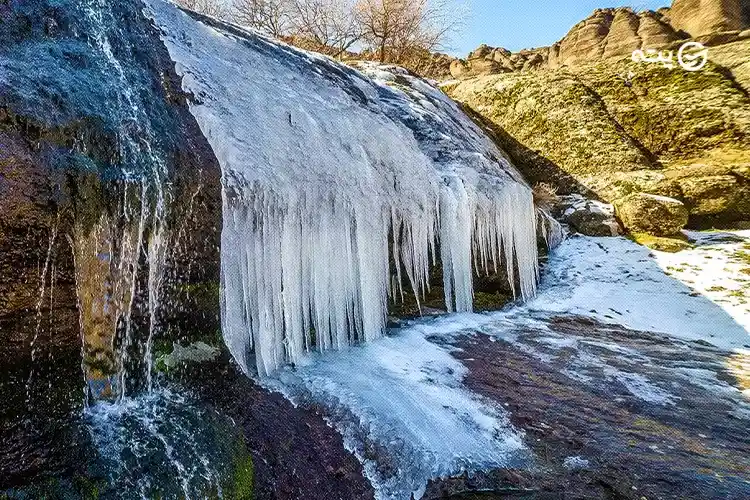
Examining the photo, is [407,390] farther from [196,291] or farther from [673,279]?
[673,279]

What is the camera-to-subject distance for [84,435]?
214cm

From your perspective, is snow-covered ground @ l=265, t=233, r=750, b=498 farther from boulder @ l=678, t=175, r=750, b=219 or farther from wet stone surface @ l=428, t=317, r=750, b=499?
boulder @ l=678, t=175, r=750, b=219

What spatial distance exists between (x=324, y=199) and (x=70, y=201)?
2.04m

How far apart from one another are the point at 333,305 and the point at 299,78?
10.7 ft

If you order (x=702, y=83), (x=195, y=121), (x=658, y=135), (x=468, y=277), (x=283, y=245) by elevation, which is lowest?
(x=468, y=277)

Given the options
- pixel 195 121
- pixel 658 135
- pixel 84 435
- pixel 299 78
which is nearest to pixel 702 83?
pixel 658 135

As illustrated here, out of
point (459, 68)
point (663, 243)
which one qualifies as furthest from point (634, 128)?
point (459, 68)

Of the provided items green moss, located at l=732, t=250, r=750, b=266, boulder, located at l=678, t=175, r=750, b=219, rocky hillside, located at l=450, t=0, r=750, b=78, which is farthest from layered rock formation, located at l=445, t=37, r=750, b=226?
rocky hillside, located at l=450, t=0, r=750, b=78

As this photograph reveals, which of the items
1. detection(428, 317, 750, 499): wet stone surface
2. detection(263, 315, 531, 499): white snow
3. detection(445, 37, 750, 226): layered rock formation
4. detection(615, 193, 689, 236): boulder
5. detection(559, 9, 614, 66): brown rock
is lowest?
→ detection(428, 317, 750, 499): wet stone surface

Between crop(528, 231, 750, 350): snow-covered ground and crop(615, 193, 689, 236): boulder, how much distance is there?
411 millimetres

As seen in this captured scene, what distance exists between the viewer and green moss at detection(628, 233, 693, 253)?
6668 mm

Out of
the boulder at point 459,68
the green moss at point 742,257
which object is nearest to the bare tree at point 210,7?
the boulder at point 459,68

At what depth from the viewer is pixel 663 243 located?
6742mm

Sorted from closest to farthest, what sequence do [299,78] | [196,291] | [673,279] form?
[196,291], [299,78], [673,279]
